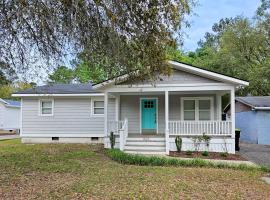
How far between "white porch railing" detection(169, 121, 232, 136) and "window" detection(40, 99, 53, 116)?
28.1 feet

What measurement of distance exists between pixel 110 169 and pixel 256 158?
7315mm

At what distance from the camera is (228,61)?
33469 mm

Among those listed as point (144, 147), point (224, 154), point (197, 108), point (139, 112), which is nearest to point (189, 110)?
point (197, 108)

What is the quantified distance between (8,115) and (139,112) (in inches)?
920

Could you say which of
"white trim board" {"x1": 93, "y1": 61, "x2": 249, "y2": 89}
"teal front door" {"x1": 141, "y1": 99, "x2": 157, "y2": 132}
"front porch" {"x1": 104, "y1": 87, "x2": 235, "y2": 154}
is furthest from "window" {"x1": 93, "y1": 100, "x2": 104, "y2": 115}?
"white trim board" {"x1": 93, "y1": 61, "x2": 249, "y2": 89}

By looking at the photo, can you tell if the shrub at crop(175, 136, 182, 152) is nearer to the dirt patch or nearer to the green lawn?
the green lawn

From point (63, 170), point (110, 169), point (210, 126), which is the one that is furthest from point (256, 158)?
point (63, 170)

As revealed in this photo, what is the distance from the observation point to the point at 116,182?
8062mm

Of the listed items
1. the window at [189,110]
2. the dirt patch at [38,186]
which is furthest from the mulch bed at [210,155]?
the dirt patch at [38,186]

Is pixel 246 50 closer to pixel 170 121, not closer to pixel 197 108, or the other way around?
pixel 197 108

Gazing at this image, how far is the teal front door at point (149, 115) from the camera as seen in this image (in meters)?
17.5

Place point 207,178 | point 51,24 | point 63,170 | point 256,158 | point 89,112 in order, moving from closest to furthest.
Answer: point 51,24, point 207,178, point 63,170, point 256,158, point 89,112

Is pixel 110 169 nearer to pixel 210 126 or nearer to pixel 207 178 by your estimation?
pixel 207 178

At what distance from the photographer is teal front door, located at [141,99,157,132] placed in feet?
57.4
